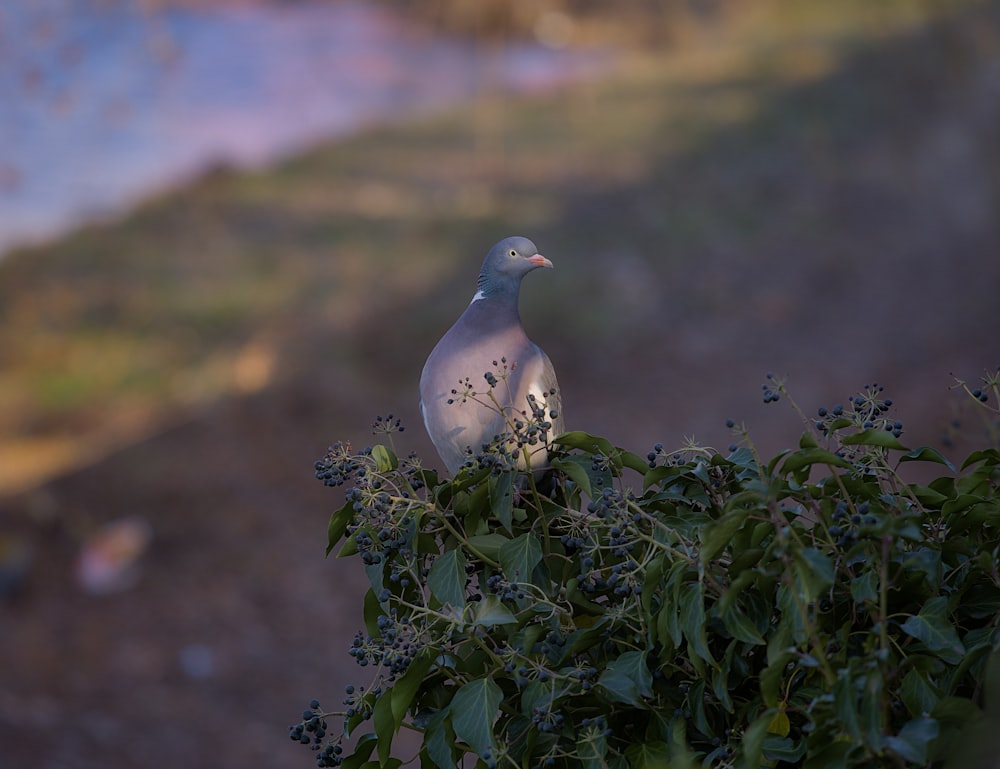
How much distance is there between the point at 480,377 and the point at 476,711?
1.94 ft

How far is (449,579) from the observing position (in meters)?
1.18

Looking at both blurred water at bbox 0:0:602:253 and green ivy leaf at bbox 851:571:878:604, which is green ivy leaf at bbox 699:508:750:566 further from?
blurred water at bbox 0:0:602:253

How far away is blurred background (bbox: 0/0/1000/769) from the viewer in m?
Answer: 4.54

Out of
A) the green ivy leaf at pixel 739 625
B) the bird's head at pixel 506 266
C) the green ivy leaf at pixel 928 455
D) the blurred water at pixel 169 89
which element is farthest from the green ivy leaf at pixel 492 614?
the blurred water at pixel 169 89

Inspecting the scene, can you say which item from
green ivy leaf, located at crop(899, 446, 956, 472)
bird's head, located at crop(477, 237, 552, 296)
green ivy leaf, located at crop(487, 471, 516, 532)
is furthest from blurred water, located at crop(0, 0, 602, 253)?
green ivy leaf, located at crop(899, 446, 956, 472)

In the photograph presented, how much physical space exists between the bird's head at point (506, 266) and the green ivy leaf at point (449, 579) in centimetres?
67

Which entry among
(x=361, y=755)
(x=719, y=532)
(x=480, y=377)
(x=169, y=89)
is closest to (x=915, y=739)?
(x=719, y=532)

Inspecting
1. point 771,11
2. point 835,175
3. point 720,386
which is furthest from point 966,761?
point 771,11

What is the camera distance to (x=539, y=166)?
741 cm

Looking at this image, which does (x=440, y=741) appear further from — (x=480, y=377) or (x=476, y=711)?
(x=480, y=377)

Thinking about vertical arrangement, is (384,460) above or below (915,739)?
above

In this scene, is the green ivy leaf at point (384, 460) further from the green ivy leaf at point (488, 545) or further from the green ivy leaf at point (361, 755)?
the green ivy leaf at point (361, 755)

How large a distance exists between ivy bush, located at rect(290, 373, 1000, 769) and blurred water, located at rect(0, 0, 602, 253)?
525 centimetres

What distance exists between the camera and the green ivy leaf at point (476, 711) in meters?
1.08
